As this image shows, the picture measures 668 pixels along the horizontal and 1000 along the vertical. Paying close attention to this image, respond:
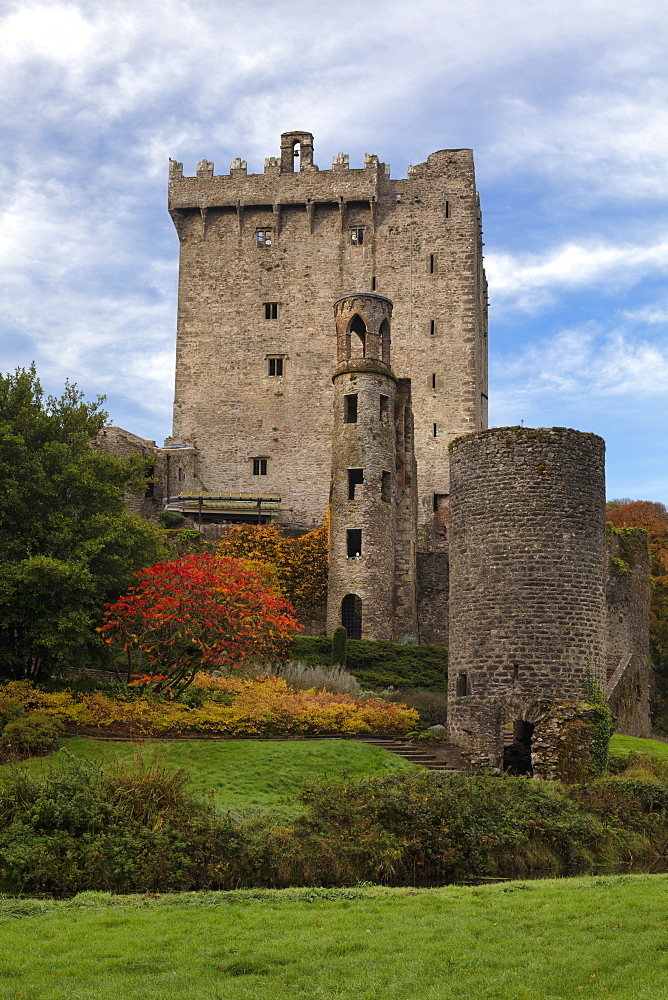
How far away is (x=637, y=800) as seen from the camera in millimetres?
17188

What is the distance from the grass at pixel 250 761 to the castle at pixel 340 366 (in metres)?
15.5

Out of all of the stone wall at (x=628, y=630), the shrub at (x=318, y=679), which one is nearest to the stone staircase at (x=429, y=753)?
the shrub at (x=318, y=679)

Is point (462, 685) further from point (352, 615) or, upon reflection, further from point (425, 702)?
point (352, 615)

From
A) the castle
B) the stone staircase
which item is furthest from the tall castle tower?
the stone staircase

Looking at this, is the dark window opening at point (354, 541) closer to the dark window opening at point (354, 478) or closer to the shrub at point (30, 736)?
the dark window opening at point (354, 478)

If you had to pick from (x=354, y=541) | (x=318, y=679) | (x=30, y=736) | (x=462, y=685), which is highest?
(x=354, y=541)

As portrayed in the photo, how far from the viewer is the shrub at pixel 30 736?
19.3m

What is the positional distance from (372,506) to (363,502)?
0.35 m

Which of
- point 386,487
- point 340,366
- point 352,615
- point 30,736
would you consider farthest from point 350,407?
point 30,736

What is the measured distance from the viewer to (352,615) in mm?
37812

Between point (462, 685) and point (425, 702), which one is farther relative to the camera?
point (425, 702)

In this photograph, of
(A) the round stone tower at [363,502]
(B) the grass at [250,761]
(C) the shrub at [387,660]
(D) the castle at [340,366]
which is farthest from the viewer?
(D) the castle at [340,366]

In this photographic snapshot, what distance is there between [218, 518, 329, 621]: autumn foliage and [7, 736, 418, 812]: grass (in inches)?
714

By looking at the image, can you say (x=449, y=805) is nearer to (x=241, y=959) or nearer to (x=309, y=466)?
(x=241, y=959)
